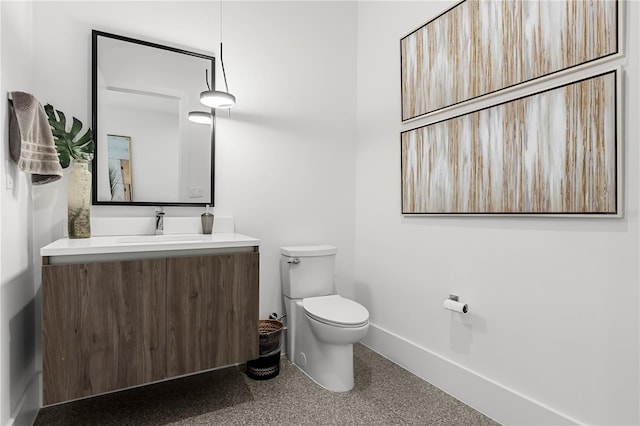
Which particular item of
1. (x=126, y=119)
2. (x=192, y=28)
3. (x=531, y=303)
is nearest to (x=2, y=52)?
(x=126, y=119)

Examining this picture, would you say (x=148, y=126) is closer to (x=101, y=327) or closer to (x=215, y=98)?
(x=215, y=98)

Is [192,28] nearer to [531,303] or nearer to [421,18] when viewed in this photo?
[421,18]

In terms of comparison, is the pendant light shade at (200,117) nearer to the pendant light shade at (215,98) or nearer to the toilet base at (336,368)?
the pendant light shade at (215,98)

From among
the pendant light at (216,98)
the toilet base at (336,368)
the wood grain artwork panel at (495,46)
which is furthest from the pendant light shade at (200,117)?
the toilet base at (336,368)

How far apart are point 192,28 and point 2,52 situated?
3.64 ft

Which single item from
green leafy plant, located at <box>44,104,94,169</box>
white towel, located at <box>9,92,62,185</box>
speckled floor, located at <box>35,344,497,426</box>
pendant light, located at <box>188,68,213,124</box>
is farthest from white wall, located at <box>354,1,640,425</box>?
white towel, located at <box>9,92,62,185</box>

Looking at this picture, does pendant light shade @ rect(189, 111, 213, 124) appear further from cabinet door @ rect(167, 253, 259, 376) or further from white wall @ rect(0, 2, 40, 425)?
cabinet door @ rect(167, 253, 259, 376)

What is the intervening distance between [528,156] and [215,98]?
1.68m

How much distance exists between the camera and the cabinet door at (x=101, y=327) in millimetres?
1445

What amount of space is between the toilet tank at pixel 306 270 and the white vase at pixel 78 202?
117 cm

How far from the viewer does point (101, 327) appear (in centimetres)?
152

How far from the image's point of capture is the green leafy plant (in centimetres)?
184

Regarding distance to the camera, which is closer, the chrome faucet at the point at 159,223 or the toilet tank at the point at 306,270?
the chrome faucet at the point at 159,223

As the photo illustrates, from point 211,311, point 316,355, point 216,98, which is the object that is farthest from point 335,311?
point 216,98
